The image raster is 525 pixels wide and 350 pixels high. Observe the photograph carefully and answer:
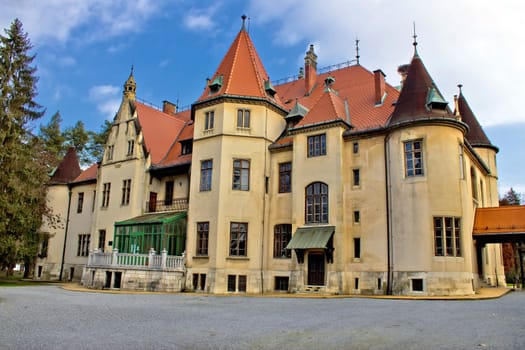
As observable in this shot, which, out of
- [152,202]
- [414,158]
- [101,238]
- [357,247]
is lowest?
[357,247]

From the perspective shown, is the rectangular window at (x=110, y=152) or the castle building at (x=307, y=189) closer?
the castle building at (x=307, y=189)

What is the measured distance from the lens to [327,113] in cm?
2478

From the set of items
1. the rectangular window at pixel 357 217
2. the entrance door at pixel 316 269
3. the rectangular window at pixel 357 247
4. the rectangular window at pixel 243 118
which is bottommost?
the entrance door at pixel 316 269

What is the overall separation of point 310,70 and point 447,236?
1559cm

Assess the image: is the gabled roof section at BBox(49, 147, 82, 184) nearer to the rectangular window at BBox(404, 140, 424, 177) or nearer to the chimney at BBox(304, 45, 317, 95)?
the chimney at BBox(304, 45, 317, 95)

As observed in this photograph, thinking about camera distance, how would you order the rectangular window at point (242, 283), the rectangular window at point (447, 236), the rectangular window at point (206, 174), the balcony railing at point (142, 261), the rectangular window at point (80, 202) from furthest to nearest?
the rectangular window at point (80, 202), the rectangular window at point (206, 174), the rectangular window at point (242, 283), the balcony railing at point (142, 261), the rectangular window at point (447, 236)

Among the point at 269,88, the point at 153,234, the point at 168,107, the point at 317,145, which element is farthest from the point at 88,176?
the point at 317,145

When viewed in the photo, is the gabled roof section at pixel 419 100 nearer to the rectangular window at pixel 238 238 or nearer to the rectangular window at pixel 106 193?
the rectangular window at pixel 238 238

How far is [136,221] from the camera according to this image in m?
27.8

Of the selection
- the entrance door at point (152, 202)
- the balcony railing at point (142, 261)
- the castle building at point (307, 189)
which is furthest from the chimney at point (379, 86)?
the entrance door at point (152, 202)

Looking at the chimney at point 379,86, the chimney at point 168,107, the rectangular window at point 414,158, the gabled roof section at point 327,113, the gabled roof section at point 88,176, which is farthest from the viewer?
the chimney at point 168,107

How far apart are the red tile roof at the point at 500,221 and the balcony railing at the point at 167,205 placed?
1658 centimetres

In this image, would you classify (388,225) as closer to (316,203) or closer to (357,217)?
(357,217)

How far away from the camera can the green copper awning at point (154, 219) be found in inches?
1044
